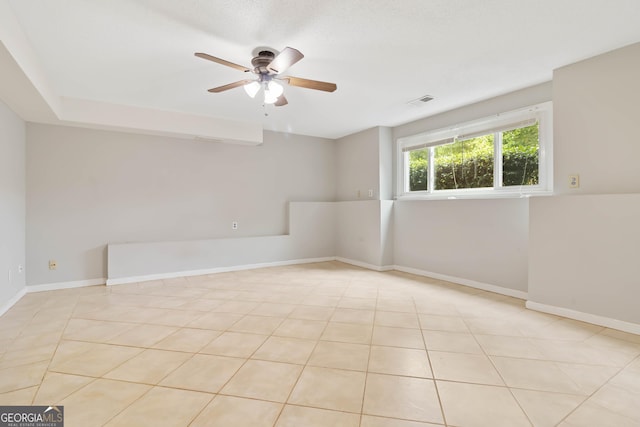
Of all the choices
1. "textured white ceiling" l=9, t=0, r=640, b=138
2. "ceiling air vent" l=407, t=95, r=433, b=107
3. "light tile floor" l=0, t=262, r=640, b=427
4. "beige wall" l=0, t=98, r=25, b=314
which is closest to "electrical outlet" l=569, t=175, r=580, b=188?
"textured white ceiling" l=9, t=0, r=640, b=138

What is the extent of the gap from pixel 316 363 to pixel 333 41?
7.93 feet

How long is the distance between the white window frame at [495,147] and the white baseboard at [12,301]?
200 inches

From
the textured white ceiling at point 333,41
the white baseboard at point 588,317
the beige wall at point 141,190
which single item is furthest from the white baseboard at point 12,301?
the white baseboard at point 588,317

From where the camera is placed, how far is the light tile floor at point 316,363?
61.6 inches

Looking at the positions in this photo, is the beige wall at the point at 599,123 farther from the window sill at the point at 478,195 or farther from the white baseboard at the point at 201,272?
the white baseboard at the point at 201,272

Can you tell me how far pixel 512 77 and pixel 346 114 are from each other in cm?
207

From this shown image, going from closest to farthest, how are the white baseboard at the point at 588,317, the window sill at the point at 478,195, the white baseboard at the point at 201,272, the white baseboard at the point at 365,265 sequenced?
the white baseboard at the point at 588,317 → the window sill at the point at 478,195 → the white baseboard at the point at 201,272 → the white baseboard at the point at 365,265

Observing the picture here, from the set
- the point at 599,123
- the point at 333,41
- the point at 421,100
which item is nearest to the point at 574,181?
the point at 599,123

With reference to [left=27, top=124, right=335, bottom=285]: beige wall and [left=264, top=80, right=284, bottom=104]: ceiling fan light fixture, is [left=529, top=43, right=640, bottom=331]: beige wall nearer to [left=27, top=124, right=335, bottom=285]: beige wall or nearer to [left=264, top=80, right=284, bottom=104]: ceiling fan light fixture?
[left=264, top=80, right=284, bottom=104]: ceiling fan light fixture

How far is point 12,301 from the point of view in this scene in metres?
3.39

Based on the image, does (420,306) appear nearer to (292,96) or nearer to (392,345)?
(392,345)

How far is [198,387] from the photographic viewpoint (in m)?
1.78

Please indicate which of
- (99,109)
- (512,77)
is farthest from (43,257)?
(512,77)

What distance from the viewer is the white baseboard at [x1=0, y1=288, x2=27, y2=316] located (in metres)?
3.13
